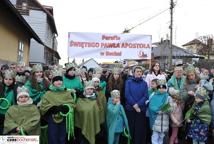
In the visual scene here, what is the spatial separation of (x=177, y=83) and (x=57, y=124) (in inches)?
117

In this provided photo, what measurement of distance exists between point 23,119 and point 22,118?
0.09 ft

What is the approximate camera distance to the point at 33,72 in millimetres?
8789

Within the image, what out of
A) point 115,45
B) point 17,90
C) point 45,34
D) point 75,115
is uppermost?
point 45,34

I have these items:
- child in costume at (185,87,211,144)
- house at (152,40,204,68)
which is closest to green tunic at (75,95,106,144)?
child in costume at (185,87,211,144)

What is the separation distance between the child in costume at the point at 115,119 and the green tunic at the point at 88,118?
40 cm

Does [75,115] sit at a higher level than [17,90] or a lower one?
lower

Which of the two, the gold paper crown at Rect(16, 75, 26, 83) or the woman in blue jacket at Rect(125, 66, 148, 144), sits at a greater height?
the gold paper crown at Rect(16, 75, 26, 83)

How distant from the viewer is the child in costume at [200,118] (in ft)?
28.3

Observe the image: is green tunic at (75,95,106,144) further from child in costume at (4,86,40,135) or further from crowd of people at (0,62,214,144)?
child in costume at (4,86,40,135)

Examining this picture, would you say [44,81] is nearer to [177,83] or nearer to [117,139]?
[117,139]

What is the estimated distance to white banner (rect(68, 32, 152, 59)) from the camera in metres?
11.6

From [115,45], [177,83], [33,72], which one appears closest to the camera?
[33,72]

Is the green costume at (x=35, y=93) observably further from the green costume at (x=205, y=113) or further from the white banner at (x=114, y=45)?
the green costume at (x=205, y=113)

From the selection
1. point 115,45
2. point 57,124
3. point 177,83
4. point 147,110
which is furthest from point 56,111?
point 115,45
